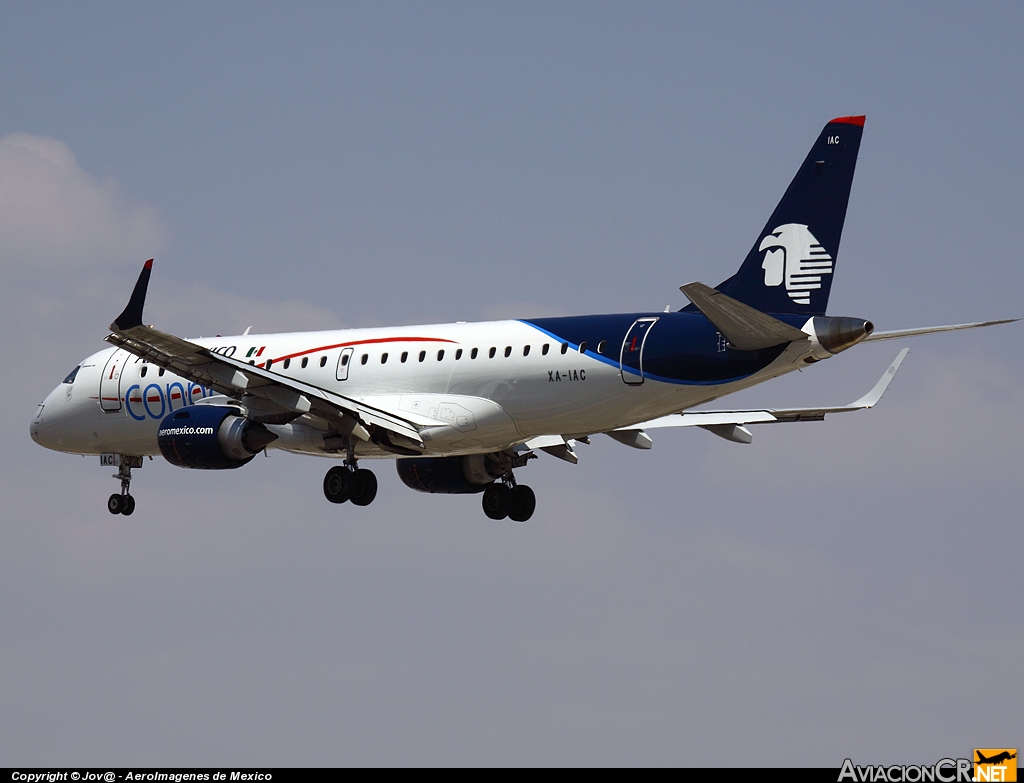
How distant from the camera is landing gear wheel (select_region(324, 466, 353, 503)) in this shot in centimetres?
4112

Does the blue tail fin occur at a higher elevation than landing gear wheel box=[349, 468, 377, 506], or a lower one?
higher

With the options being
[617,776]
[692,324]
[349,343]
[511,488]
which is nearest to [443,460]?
[511,488]

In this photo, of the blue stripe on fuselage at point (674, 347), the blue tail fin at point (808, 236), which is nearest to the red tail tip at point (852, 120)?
the blue tail fin at point (808, 236)

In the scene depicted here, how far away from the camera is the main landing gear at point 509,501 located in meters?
44.5

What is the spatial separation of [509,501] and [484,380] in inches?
241

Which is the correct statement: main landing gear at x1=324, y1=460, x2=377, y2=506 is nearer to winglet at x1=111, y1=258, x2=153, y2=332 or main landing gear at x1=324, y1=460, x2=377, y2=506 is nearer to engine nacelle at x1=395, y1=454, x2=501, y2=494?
engine nacelle at x1=395, y1=454, x2=501, y2=494

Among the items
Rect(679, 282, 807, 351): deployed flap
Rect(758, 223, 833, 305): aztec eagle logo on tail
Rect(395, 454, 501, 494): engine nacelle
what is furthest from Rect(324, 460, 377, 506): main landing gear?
Rect(758, 223, 833, 305): aztec eagle logo on tail

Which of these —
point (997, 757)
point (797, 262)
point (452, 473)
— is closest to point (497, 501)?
point (452, 473)

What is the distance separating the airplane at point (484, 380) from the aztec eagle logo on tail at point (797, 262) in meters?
0.03

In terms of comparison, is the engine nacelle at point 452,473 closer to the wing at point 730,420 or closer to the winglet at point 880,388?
the wing at point 730,420

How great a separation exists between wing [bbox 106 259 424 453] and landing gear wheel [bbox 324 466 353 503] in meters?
1.25

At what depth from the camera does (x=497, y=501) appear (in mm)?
44812

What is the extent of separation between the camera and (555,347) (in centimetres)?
3850

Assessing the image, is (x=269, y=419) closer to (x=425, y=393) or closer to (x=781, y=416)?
(x=425, y=393)
